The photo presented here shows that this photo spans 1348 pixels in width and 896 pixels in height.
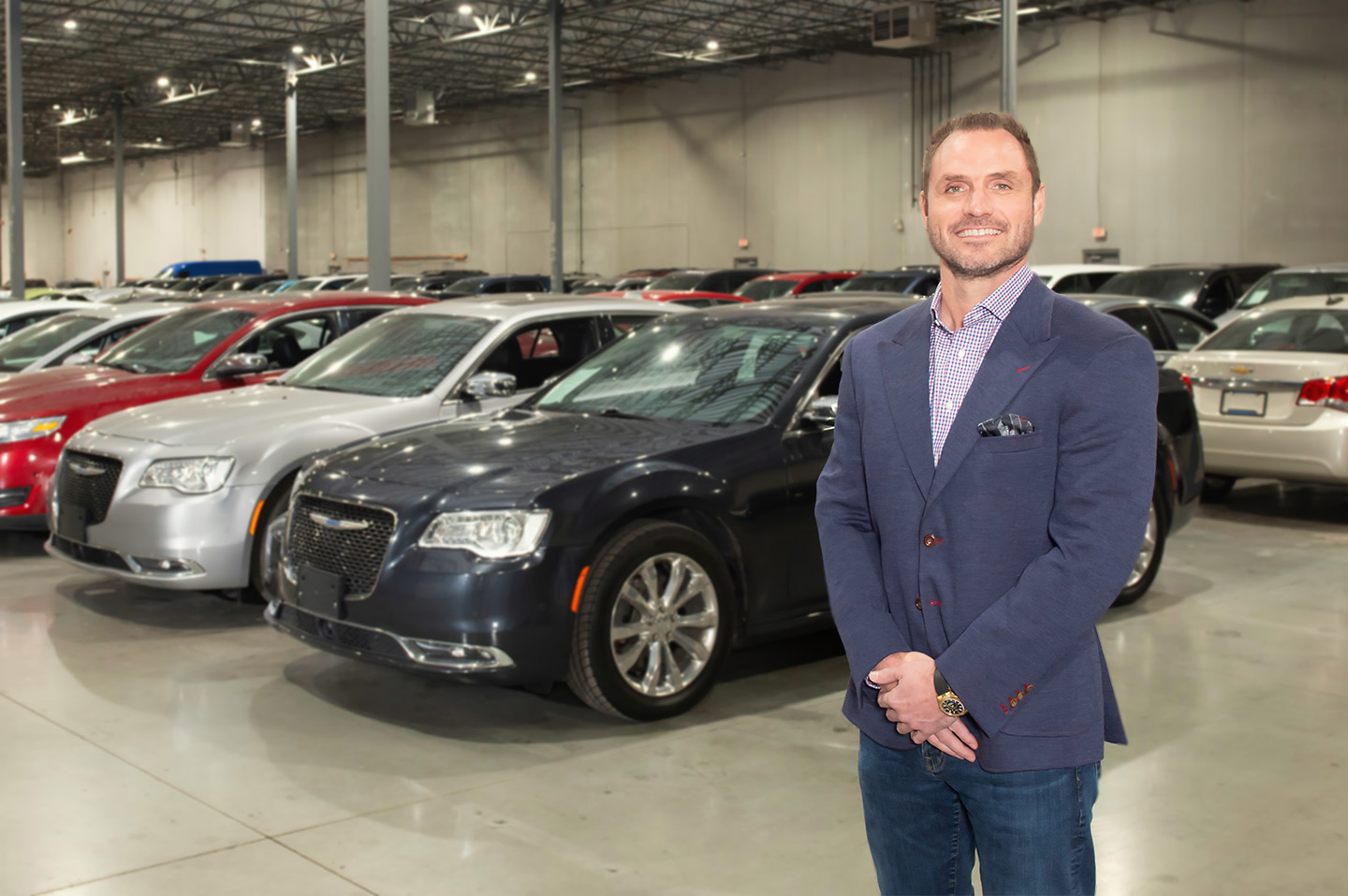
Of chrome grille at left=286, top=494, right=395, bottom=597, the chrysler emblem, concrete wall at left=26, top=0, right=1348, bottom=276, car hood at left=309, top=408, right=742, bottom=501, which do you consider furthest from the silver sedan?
concrete wall at left=26, top=0, right=1348, bottom=276

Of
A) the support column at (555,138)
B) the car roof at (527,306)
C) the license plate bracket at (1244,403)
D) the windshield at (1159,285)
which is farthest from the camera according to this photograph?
the support column at (555,138)

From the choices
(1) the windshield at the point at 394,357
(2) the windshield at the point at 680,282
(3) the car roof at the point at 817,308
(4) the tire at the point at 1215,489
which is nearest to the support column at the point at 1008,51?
(4) the tire at the point at 1215,489

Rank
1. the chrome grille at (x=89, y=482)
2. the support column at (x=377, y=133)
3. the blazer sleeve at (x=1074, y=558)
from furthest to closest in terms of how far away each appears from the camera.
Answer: the support column at (x=377, y=133), the chrome grille at (x=89, y=482), the blazer sleeve at (x=1074, y=558)

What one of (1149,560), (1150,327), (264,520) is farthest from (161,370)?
(1150,327)

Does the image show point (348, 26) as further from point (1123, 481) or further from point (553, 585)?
point (1123, 481)

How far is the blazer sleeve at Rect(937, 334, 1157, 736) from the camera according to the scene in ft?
6.81

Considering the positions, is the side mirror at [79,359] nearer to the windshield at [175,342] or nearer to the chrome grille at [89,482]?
the windshield at [175,342]

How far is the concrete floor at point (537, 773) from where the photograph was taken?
3.84m

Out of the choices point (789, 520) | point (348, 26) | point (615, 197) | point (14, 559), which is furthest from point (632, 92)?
point (789, 520)

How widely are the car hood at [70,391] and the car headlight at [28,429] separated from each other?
36 millimetres

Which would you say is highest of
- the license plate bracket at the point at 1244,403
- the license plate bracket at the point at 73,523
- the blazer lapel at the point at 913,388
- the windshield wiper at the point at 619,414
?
the blazer lapel at the point at 913,388

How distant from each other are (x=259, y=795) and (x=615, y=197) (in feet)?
108

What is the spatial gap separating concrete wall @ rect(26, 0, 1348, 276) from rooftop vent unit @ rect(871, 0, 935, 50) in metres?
3.33

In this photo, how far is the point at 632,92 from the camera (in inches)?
1415
